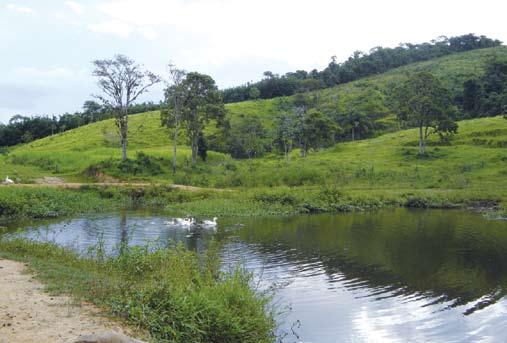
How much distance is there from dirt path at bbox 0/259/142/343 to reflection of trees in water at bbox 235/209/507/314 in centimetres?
954

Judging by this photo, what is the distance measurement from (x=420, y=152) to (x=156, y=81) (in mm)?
33568

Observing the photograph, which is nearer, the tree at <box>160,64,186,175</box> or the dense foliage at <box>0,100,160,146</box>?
the tree at <box>160,64,186,175</box>

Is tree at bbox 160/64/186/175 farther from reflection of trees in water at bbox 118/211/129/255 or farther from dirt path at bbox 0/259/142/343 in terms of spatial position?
dirt path at bbox 0/259/142/343

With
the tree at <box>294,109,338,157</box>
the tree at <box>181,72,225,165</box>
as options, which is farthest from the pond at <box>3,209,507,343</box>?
the tree at <box>294,109,338,157</box>

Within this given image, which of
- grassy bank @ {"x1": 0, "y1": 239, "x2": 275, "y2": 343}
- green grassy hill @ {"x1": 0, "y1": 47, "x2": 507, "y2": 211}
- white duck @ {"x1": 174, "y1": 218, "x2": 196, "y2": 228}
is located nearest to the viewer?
grassy bank @ {"x1": 0, "y1": 239, "x2": 275, "y2": 343}

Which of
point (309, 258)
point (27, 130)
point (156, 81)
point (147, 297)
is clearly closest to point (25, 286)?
point (147, 297)

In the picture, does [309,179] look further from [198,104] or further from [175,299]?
[175,299]

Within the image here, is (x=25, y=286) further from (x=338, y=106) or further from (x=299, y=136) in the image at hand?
(x=338, y=106)

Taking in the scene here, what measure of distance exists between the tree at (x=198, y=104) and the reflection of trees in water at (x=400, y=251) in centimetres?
2668

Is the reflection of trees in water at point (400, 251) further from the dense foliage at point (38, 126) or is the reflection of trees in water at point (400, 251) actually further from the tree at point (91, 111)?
the tree at point (91, 111)

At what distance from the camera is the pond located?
14.5 metres

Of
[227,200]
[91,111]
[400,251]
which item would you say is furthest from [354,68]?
[400,251]

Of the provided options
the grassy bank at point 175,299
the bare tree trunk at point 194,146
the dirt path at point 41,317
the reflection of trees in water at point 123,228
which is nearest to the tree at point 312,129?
the bare tree trunk at point 194,146

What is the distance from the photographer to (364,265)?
2148 cm
